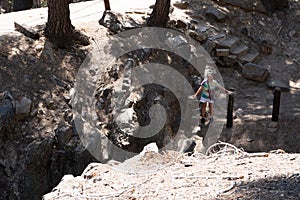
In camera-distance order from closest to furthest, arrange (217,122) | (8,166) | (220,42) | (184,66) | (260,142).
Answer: (8,166), (260,142), (217,122), (184,66), (220,42)

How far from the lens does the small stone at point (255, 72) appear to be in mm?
12520

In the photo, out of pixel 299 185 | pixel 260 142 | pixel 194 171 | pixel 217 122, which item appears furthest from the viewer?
pixel 217 122

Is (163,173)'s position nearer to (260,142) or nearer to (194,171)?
(194,171)

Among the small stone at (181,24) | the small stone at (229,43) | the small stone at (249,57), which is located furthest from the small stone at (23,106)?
the small stone at (249,57)

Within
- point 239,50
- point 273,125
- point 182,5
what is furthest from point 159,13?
point 273,125

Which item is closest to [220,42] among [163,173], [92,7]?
[92,7]

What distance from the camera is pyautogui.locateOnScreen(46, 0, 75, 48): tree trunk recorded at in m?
10.8

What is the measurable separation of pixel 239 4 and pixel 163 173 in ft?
31.5

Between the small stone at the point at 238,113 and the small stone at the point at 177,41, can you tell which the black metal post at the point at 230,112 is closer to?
the small stone at the point at 238,113

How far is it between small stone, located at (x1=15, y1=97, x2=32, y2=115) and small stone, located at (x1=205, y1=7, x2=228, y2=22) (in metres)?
6.51

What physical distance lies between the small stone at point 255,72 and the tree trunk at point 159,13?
238 centimetres

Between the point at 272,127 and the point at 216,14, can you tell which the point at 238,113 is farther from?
the point at 216,14

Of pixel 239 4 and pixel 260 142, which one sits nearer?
pixel 260 142

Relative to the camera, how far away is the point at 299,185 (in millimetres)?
4926
